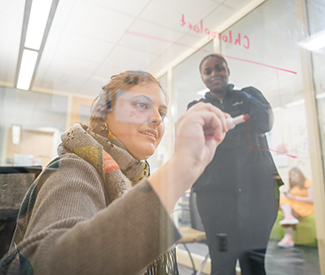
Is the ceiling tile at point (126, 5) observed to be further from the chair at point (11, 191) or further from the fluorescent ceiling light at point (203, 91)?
the chair at point (11, 191)

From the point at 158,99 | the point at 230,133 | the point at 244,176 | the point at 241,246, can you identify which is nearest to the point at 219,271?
the point at 241,246

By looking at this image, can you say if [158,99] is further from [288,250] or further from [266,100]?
[288,250]

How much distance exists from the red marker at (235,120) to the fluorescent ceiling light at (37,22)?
1.50 feet

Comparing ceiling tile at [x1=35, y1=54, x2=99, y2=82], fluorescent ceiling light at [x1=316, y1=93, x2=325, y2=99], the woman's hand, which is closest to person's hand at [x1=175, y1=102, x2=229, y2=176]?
the woman's hand

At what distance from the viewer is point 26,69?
0.52 metres

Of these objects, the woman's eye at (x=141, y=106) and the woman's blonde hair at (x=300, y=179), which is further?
the woman's blonde hair at (x=300, y=179)

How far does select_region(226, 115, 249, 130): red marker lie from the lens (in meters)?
0.61

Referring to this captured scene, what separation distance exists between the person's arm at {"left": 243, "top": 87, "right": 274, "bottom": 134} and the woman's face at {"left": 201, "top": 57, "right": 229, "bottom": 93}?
10 centimetres

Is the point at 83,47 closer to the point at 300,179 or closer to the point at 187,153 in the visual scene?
the point at 187,153

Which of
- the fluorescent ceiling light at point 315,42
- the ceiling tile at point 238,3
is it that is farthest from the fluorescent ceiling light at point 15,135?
the fluorescent ceiling light at point 315,42

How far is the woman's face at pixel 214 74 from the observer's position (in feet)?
2.19

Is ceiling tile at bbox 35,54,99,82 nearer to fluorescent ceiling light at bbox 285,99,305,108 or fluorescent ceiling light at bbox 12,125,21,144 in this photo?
fluorescent ceiling light at bbox 12,125,21,144

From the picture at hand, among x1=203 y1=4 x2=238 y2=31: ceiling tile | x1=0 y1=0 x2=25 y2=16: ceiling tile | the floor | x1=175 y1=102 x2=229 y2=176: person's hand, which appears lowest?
the floor

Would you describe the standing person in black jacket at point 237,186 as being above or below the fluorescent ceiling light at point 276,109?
below
